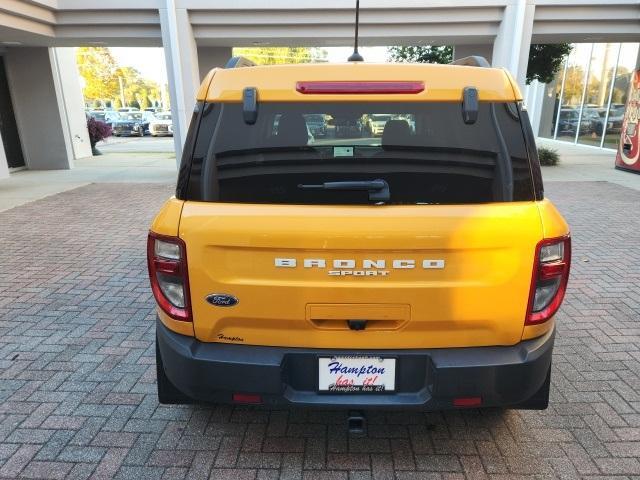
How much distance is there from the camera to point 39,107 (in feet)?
43.1

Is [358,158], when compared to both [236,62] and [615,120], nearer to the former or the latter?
[236,62]

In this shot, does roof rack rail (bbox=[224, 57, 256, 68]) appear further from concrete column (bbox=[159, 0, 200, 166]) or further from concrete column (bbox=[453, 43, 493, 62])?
concrete column (bbox=[453, 43, 493, 62])

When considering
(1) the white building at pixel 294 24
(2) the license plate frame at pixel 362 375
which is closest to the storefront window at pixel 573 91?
(1) the white building at pixel 294 24

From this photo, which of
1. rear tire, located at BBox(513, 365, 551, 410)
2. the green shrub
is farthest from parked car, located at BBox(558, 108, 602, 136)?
rear tire, located at BBox(513, 365, 551, 410)

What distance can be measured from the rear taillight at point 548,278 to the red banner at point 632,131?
474 inches

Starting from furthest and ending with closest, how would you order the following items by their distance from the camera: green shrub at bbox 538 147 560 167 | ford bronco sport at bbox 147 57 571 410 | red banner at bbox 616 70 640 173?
green shrub at bbox 538 147 560 167, red banner at bbox 616 70 640 173, ford bronco sport at bbox 147 57 571 410

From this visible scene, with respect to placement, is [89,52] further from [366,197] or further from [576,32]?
[366,197]

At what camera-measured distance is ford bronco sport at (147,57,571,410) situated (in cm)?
196

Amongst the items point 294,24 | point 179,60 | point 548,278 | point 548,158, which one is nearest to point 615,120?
point 548,158

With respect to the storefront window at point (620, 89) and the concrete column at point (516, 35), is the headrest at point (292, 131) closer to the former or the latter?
the concrete column at point (516, 35)

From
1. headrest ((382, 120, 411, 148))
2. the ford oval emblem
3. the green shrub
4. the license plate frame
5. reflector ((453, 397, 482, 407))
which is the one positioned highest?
headrest ((382, 120, 411, 148))

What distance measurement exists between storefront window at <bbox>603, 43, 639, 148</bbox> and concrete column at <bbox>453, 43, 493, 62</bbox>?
7280 mm

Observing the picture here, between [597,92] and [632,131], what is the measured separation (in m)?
7.69

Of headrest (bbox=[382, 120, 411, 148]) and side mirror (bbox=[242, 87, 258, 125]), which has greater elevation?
side mirror (bbox=[242, 87, 258, 125])
